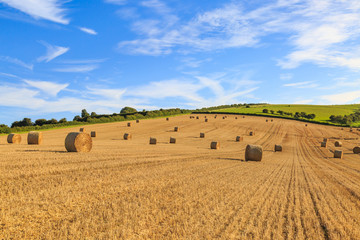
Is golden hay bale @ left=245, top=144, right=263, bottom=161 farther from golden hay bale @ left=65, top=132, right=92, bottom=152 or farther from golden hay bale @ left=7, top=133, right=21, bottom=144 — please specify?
golden hay bale @ left=7, top=133, right=21, bottom=144

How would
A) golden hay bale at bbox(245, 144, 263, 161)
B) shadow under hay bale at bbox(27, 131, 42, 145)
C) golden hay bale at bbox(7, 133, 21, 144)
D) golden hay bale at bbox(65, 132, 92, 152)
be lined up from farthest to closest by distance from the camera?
golden hay bale at bbox(7, 133, 21, 144) → shadow under hay bale at bbox(27, 131, 42, 145) → golden hay bale at bbox(245, 144, 263, 161) → golden hay bale at bbox(65, 132, 92, 152)

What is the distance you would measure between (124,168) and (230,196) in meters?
5.03

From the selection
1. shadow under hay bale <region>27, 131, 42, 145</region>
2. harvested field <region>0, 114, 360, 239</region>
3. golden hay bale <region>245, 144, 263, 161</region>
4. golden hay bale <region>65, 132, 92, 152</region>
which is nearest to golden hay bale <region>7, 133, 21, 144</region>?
shadow under hay bale <region>27, 131, 42, 145</region>

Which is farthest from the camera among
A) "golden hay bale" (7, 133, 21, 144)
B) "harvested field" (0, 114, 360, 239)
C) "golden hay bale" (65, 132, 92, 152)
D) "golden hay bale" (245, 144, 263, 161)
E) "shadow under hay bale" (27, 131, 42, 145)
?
"golden hay bale" (7, 133, 21, 144)

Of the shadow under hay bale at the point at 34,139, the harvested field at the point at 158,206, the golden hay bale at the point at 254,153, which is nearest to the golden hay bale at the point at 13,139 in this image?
the shadow under hay bale at the point at 34,139

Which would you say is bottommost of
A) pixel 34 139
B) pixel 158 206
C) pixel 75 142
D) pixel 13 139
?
pixel 158 206

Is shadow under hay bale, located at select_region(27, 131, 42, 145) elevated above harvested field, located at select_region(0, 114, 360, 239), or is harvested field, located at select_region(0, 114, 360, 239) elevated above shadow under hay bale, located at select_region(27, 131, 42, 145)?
shadow under hay bale, located at select_region(27, 131, 42, 145)

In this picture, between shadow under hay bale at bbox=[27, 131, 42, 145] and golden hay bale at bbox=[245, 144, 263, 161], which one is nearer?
golden hay bale at bbox=[245, 144, 263, 161]

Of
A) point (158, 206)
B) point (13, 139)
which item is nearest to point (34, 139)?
point (13, 139)

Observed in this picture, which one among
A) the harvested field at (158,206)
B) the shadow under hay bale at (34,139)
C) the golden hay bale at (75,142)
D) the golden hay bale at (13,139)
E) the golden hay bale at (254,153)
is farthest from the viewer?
the golden hay bale at (13,139)

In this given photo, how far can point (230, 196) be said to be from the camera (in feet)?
26.1

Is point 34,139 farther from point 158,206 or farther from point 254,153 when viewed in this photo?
point 158,206

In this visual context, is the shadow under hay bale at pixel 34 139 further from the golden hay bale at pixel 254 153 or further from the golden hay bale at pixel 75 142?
the golden hay bale at pixel 254 153

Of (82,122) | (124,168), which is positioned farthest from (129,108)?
(124,168)
